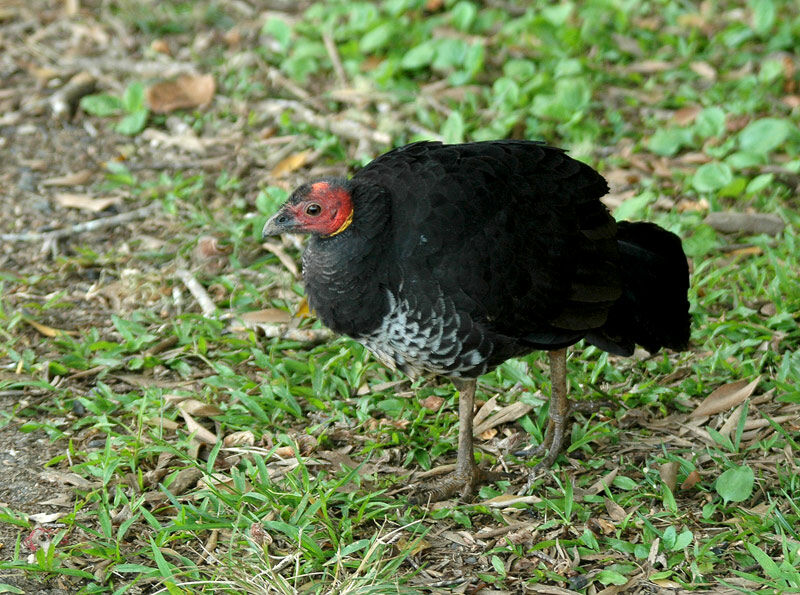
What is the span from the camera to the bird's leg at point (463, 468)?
4172 mm

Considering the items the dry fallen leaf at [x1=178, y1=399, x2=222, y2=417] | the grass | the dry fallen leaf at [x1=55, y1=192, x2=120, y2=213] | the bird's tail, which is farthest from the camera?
the dry fallen leaf at [x1=55, y1=192, x2=120, y2=213]

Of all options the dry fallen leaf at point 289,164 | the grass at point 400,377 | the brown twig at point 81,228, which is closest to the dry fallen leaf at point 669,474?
the grass at point 400,377

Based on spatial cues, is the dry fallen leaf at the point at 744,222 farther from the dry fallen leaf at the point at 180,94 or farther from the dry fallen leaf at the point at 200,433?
the dry fallen leaf at the point at 180,94

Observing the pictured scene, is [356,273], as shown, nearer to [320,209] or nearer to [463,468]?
[320,209]

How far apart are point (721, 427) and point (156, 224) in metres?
3.55

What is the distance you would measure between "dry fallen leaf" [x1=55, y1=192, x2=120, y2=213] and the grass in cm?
14

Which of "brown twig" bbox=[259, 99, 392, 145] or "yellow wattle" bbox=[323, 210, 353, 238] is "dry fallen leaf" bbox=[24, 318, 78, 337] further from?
"brown twig" bbox=[259, 99, 392, 145]

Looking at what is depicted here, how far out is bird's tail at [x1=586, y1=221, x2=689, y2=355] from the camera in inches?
169

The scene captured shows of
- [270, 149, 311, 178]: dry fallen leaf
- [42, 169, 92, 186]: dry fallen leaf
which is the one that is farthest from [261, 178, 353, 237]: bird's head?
[42, 169, 92, 186]: dry fallen leaf

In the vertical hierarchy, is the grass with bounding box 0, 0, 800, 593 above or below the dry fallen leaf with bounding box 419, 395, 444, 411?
above

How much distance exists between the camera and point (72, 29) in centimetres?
765

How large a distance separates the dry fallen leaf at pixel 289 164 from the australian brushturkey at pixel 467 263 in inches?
81.5

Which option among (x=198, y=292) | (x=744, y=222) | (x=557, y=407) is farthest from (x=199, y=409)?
(x=744, y=222)

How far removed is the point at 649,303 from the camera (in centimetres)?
433
